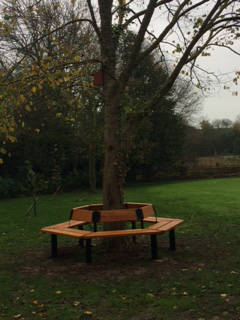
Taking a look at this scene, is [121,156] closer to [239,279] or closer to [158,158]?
[239,279]

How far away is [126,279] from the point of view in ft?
18.3

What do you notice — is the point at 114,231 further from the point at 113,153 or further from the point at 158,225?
the point at 113,153

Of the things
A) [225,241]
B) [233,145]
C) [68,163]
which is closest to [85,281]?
[225,241]

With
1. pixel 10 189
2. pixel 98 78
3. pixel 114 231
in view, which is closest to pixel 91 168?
pixel 10 189

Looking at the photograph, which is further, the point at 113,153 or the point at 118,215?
the point at 113,153

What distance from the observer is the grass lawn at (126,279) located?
14.3 feet

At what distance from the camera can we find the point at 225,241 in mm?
7863

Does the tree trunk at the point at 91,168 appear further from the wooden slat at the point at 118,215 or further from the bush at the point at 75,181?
the wooden slat at the point at 118,215

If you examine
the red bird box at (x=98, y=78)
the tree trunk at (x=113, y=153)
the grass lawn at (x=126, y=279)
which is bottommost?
the grass lawn at (x=126, y=279)

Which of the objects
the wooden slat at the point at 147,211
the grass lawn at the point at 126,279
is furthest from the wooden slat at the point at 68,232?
the wooden slat at the point at 147,211

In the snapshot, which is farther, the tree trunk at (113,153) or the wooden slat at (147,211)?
the tree trunk at (113,153)

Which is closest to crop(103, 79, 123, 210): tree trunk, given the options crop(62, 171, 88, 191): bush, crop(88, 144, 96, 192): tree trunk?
crop(88, 144, 96, 192): tree trunk

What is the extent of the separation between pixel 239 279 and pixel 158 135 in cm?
2409

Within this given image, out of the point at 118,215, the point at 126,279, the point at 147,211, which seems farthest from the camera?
the point at 147,211
